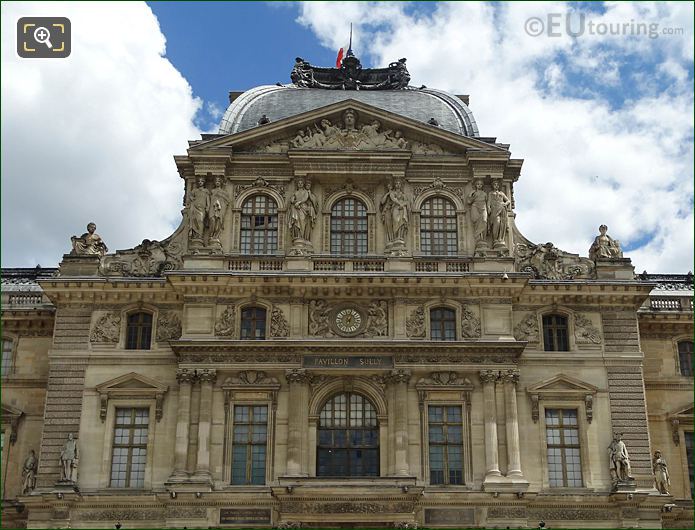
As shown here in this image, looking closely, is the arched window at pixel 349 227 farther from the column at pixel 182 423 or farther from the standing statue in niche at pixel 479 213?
the column at pixel 182 423

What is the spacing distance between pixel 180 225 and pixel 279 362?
7.83 metres

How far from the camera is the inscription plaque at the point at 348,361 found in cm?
3691

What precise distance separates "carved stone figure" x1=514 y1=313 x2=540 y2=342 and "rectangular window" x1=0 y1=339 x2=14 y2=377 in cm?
2193

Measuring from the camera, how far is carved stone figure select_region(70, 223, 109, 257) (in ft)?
129

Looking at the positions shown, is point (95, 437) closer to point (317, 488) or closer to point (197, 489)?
point (197, 489)

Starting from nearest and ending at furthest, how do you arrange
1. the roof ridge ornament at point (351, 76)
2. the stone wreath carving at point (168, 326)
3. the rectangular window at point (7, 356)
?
the stone wreath carving at point (168, 326) < the rectangular window at point (7, 356) < the roof ridge ornament at point (351, 76)

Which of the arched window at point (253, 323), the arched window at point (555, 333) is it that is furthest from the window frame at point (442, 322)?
the arched window at point (253, 323)

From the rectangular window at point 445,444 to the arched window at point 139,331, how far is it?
1178cm

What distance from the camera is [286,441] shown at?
36.1m

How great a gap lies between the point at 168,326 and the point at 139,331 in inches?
49.2

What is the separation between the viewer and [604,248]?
40.0 meters

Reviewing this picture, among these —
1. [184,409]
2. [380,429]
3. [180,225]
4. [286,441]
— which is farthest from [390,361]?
[180,225]

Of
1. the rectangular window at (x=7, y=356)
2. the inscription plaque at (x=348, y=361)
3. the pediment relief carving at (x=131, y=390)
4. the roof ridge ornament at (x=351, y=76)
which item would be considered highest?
the roof ridge ornament at (x=351, y=76)

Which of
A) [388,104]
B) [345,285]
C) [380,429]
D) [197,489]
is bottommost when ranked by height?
[197,489]
